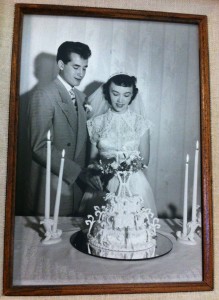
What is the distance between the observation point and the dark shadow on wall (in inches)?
25.4

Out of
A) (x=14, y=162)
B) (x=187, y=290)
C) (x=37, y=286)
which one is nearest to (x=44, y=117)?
(x=14, y=162)

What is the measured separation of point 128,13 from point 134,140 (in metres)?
0.26

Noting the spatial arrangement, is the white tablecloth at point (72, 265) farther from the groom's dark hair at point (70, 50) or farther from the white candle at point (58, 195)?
the groom's dark hair at point (70, 50)

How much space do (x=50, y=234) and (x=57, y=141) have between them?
181 millimetres

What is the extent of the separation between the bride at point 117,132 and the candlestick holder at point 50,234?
0.21ft

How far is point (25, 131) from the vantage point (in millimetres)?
654

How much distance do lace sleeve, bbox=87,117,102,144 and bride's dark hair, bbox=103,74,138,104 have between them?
5 centimetres

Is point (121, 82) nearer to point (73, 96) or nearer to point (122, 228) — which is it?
point (73, 96)

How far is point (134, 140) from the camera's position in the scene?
2.20 ft

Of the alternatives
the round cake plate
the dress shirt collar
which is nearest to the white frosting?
the round cake plate

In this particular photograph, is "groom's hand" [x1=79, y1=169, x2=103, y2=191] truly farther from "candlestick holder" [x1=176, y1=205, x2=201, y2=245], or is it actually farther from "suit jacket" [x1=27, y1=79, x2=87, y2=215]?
"candlestick holder" [x1=176, y1=205, x2=201, y2=245]

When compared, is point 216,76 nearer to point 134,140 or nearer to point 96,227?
point 134,140

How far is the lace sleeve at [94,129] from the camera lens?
26.2 inches

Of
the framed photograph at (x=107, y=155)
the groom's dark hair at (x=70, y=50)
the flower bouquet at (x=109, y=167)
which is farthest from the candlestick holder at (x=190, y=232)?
the groom's dark hair at (x=70, y=50)
